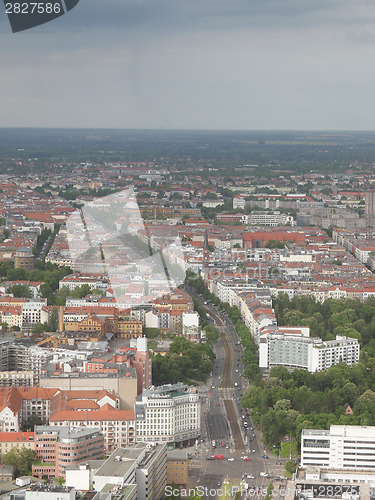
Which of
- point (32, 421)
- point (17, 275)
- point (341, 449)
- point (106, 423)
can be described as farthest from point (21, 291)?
point (341, 449)

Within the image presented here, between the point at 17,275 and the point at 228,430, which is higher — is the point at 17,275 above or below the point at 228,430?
above

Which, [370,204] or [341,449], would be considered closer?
[341,449]

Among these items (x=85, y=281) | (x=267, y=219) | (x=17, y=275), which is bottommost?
(x=267, y=219)

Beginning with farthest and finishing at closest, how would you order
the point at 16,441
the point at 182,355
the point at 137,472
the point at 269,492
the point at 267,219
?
the point at 267,219 < the point at 182,355 < the point at 16,441 < the point at 269,492 < the point at 137,472

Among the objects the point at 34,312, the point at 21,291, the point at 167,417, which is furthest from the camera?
the point at 21,291

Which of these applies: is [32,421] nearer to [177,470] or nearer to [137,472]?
[177,470]

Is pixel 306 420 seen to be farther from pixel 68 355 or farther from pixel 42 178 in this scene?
pixel 42 178

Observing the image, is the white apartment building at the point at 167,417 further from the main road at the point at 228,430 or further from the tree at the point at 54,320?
the tree at the point at 54,320
